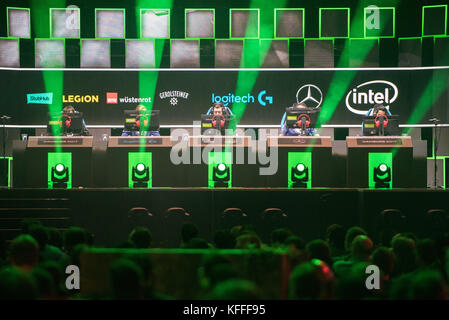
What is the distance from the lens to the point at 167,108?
42.4ft

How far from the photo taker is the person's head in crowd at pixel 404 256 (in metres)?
4.73

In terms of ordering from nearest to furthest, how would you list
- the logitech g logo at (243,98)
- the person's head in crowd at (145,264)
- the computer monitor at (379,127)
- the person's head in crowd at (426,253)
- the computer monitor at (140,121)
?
1. the person's head in crowd at (145,264)
2. the person's head in crowd at (426,253)
3. the computer monitor at (379,127)
4. the computer monitor at (140,121)
5. the logitech g logo at (243,98)

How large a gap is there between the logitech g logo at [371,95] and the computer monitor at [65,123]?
20.1ft

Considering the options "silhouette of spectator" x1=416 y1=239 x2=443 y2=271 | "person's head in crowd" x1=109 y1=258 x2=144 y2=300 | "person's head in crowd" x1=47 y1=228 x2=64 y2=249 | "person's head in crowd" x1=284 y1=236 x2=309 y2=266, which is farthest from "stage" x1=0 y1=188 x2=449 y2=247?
"person's head in crowd" x1=109 y1=258 x2=144 y2=300

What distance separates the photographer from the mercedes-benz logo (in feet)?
42.1

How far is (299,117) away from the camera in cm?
896

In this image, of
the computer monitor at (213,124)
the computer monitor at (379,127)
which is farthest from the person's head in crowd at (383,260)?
the computer monitor at (213,124)

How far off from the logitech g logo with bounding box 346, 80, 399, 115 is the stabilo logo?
4999 mm

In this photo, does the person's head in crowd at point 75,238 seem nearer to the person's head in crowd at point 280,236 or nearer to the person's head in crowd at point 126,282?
the person's head in crowd at point 280,236

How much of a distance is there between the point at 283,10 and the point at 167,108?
3.30 m

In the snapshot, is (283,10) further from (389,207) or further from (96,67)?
(389,207)

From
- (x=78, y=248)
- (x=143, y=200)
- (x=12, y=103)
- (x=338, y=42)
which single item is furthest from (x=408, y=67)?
(x=78, y=248)

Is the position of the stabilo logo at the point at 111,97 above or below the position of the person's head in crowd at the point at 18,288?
above

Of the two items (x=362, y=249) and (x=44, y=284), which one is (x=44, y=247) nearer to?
(x=44, y=284)
